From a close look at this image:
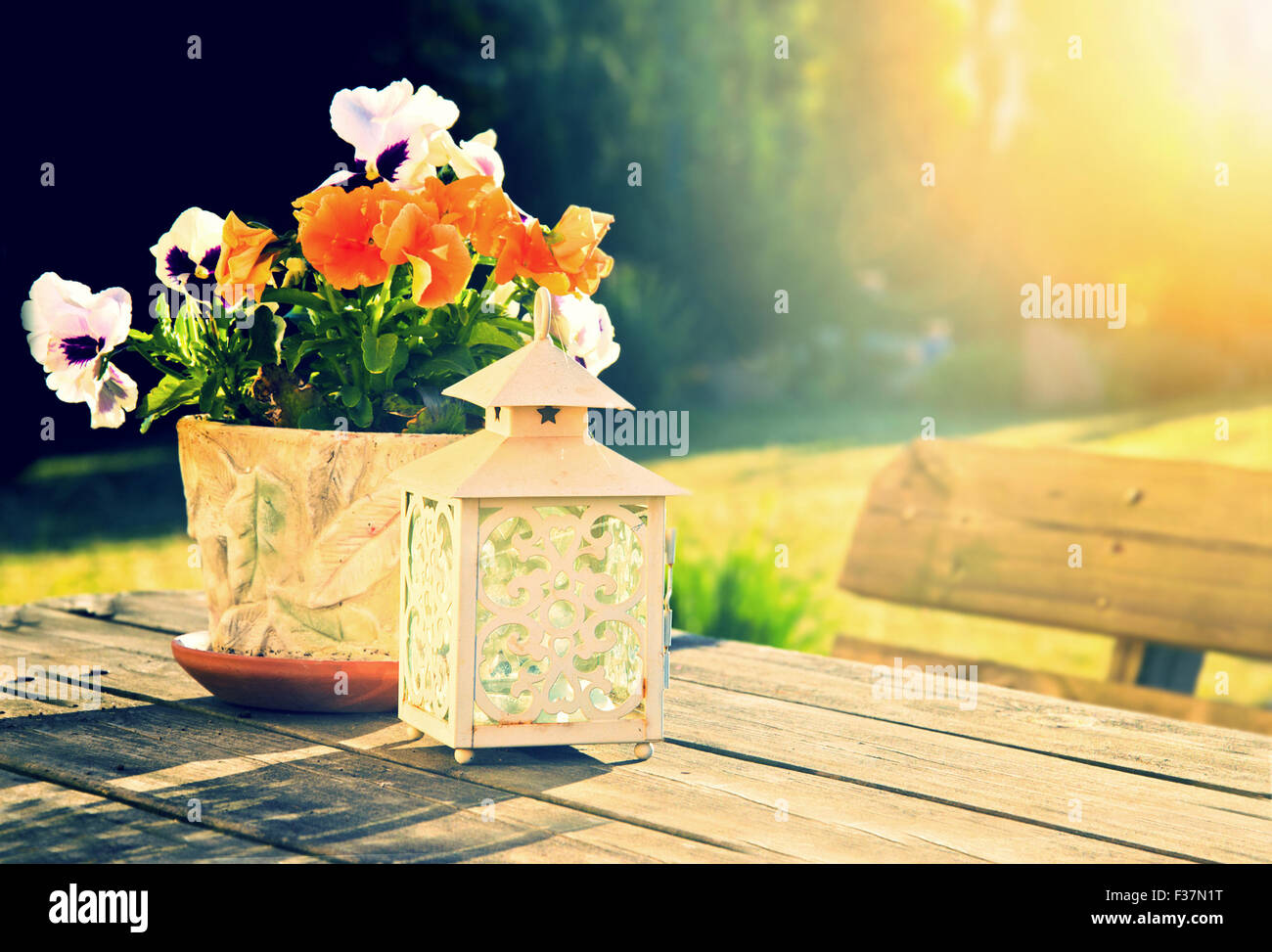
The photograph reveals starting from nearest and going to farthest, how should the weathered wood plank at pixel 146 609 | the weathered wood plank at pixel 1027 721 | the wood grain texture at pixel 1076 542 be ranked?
the weathered wood plank at pixel 1027 721 < the weathered wood plank at pixel 146 609 < the wood grain texture at pixel 1076 542

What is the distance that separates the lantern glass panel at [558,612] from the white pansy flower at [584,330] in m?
0.32

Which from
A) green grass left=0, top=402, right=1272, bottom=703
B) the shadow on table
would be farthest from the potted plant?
green grass left=0, top=402, right=1272, bottom=703

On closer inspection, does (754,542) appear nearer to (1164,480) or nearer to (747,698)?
(1164,480)

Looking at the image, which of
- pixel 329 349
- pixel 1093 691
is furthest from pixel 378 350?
pixel 1093 691

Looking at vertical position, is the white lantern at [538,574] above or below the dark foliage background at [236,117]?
below

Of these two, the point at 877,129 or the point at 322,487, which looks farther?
the point at 877,129

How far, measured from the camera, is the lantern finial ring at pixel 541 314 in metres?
1.27

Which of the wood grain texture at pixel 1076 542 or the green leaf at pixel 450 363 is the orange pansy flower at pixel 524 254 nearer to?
the green leaf at pixel 450 363

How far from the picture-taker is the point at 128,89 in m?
4.68

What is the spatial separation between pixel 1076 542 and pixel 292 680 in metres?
1.77

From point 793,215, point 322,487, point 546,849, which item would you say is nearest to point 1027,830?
point 546,849

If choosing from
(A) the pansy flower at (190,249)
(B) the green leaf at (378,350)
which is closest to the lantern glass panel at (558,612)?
(B) the green leaf at (378,350)

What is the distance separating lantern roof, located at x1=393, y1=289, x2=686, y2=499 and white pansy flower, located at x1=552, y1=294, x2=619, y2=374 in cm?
21

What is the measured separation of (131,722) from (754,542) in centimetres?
231
